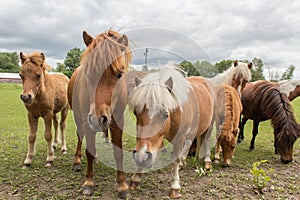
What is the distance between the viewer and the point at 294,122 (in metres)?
5.24

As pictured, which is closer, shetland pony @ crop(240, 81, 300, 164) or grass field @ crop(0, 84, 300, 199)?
grass field @ crop(0, 84, 300, 199)

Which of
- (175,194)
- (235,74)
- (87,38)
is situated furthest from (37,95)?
(235,74)

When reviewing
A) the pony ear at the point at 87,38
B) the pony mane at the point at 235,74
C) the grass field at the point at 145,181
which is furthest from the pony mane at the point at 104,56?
the pony mane at the point at 235,74

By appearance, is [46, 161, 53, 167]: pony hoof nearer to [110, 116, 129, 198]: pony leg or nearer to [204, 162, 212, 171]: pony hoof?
[110, 116, 129, 198]: pony leg

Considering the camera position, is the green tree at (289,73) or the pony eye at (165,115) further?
the green tree at (289,73)

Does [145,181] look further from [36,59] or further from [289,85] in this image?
[289,85]

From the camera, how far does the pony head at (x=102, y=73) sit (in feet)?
8.73

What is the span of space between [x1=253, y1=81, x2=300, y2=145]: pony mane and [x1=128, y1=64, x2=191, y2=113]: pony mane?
3.28 meters

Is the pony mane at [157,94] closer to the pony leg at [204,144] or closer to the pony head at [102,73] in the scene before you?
the pony head at [102,73]

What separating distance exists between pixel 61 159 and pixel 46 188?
4.86ft

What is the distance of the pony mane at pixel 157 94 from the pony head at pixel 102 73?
326 millimetres

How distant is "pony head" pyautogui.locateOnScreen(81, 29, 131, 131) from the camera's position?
2.66 metres

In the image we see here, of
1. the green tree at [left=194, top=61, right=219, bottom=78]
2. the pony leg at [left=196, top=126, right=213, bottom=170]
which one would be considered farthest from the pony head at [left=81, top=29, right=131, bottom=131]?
the pony leg at [left=196, top=126, right=213, bottom=170]

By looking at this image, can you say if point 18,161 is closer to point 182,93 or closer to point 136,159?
point 136,159
